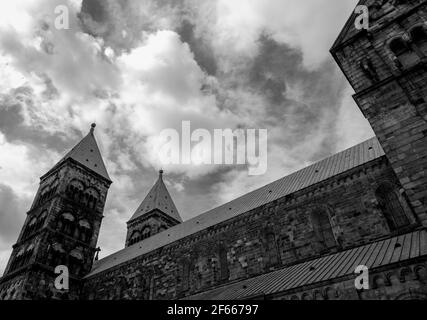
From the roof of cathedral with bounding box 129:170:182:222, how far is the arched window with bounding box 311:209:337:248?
100 feet

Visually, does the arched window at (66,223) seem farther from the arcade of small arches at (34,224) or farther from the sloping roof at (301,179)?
the sloping roof at (301,179)

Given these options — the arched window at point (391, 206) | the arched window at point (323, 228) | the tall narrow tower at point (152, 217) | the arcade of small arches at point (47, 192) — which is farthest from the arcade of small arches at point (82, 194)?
the arched window at point (391, 206)

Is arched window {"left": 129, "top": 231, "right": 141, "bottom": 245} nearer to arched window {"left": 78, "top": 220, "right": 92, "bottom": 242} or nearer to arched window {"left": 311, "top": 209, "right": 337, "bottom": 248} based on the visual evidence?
arched window {"left": 78, "top": 220, "right": 92, "bottom": 242}

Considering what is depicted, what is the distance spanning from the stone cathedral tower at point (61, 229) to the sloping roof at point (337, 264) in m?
18.2

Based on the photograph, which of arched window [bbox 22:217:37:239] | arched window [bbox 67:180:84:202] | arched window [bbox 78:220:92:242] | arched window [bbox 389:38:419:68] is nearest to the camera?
arched window [bbox 389:38:419:68]

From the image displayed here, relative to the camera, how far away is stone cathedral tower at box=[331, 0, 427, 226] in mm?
10609

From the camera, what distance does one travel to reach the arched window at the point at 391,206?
14.8 metres

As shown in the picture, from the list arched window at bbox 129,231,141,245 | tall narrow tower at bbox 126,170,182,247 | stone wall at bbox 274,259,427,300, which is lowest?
stone wall at bbox 274,259,427,300

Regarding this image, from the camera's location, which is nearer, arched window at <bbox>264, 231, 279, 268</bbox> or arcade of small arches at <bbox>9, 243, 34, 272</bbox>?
arched window at <bbox>264, 231, 279, 268</bbox>

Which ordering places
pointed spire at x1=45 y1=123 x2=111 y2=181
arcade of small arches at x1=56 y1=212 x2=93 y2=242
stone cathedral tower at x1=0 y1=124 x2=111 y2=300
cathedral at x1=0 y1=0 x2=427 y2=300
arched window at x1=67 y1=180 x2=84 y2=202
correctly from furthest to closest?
pointed spire at x1=45 y1=123 x2=111 y2=181 < arched window at x1=67 y1=180 x2=84 y2=202 < arcade of small arches at x1=56 y1=212 x2=93 y2=242 < stone cathedral tower at x1=0 y1=124 x2=111 y2=300 < cathedral at x1=0 y1=0 x2=427 y2=300

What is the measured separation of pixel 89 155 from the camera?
3944cm

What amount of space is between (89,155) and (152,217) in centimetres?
1179

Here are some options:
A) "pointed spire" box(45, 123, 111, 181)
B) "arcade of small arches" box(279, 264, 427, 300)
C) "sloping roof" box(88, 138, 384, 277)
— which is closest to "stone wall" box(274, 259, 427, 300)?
"arcade of small arches" box(279, 264, 427, 300)
